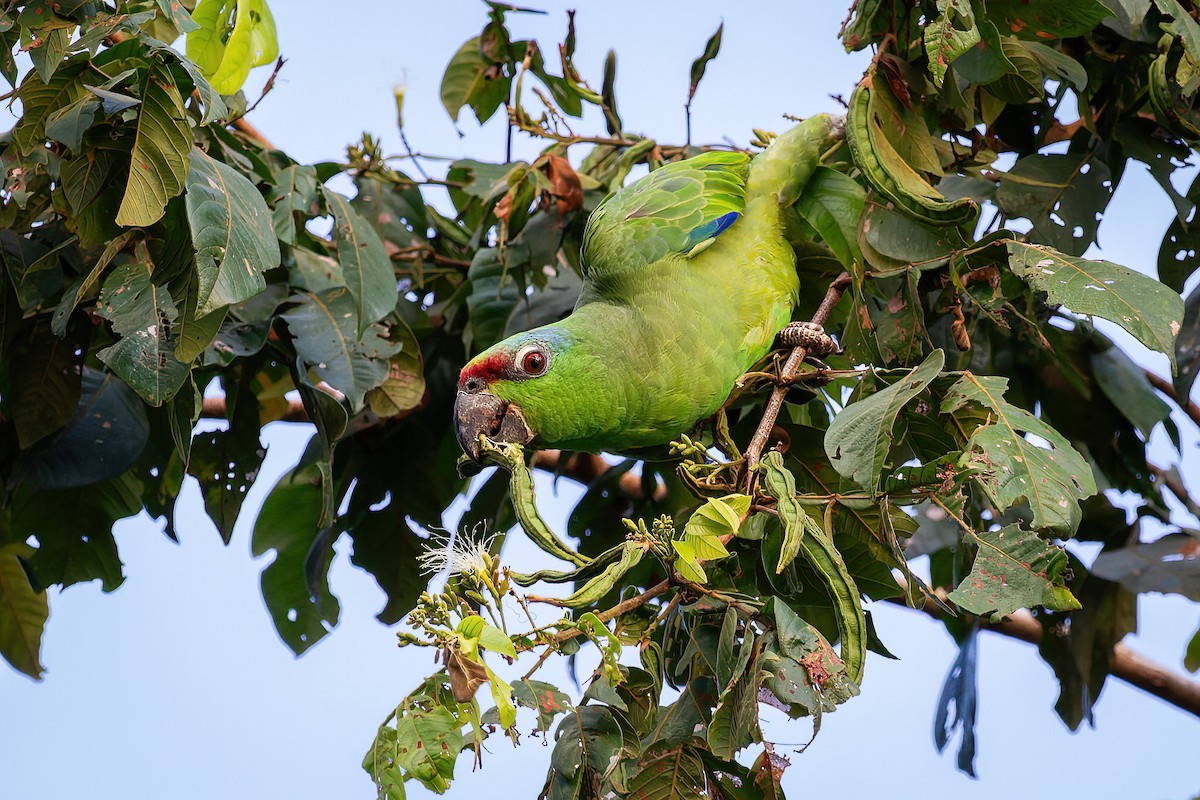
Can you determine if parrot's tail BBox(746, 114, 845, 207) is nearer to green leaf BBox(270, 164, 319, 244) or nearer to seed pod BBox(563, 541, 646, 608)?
green leaf BBox(270, 164, 319, 244)

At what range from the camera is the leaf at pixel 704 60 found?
2.66 metres

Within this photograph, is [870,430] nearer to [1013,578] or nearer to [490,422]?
[1013,578]

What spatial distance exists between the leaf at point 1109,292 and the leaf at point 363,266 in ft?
4.20

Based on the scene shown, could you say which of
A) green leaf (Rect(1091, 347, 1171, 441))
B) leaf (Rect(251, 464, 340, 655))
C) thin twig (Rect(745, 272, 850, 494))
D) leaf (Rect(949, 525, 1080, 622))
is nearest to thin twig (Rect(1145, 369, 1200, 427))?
green leaf (Rect(1091, 347, 1171, 441))

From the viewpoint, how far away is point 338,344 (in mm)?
2354

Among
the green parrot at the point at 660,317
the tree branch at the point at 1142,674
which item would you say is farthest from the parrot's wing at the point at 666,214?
the tree branch at the point at 1142,674

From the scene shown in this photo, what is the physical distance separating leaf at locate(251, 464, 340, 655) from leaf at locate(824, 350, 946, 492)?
172 centimetres

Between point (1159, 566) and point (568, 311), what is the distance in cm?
154

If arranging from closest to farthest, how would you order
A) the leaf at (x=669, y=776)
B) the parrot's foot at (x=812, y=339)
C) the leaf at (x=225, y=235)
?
1. the leaf at (x=669, y=776)
2. the leaf at (x=225, y=235)
3. the parrot's foot at (x=812, y=339)

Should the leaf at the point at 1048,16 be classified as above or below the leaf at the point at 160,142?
above

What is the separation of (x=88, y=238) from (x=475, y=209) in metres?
1.41

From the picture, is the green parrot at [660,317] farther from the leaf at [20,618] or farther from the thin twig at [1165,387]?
the leaf at [20,618]

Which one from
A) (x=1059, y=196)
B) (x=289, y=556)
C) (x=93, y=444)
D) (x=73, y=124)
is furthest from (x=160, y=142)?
(x=1059, y=196)

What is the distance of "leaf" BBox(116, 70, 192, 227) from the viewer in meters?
1.75
